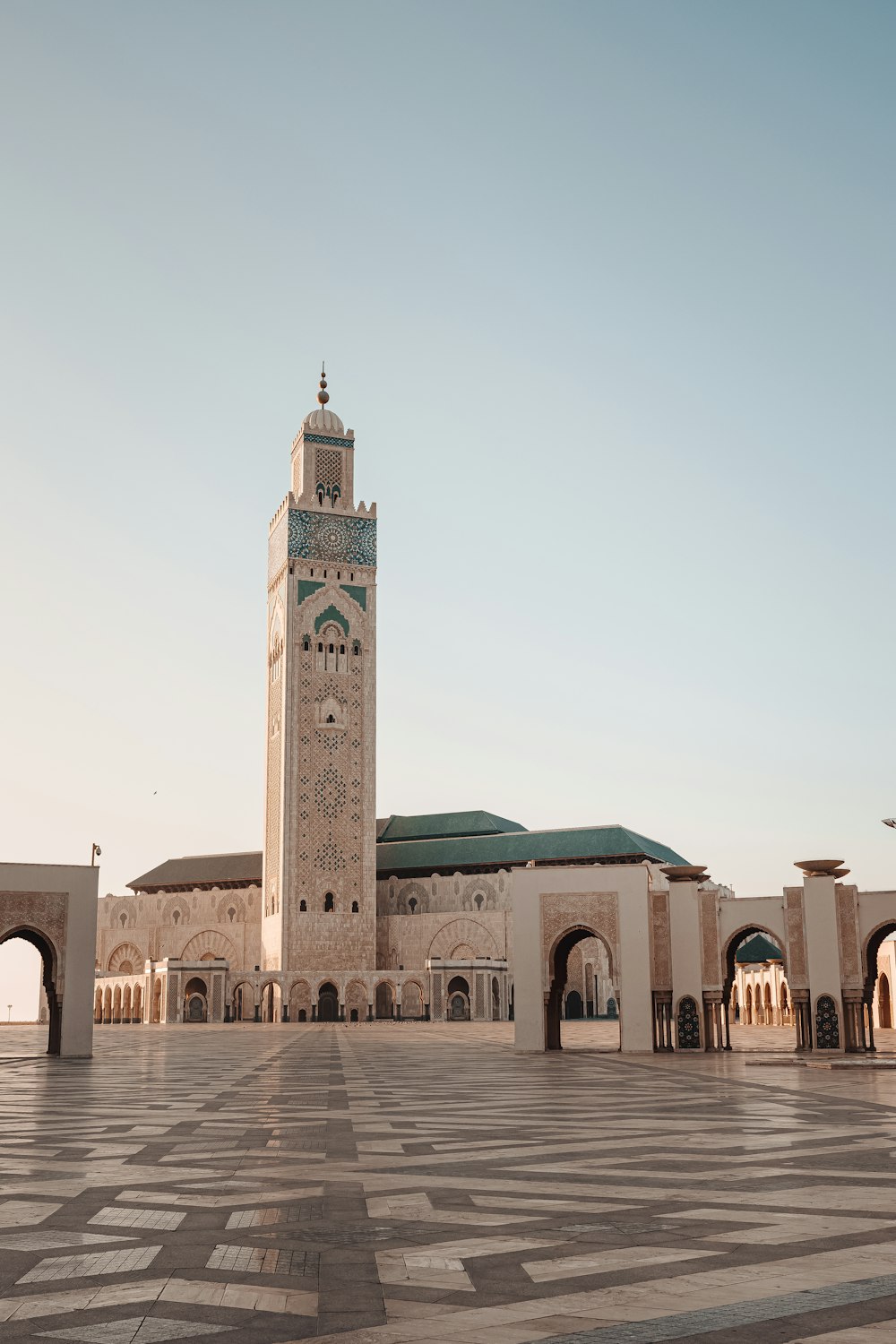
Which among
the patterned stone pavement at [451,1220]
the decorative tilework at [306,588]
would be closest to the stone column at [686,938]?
the patterned stone pavement at [451,1220]

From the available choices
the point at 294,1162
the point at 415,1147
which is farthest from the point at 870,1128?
the point at 294,1162

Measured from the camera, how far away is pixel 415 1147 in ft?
24.5

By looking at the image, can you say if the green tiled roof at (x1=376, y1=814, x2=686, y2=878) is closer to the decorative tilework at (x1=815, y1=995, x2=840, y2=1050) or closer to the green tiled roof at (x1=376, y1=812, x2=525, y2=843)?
the green tiled roof at (x1=376, y1=812, x2=525, y2=843)

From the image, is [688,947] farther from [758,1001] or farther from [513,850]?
[513,850]

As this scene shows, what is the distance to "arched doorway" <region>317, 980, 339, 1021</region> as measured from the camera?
2076 inches

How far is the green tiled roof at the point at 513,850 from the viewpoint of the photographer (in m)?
56.6

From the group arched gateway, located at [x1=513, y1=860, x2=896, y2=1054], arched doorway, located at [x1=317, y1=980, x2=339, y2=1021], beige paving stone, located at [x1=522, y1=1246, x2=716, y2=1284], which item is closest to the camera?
beige paving stone, located at [x1=522, y1=1246, x2=716, y2=1284]

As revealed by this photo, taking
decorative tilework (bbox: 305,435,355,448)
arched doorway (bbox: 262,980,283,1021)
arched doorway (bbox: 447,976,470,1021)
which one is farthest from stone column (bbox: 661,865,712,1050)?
decorative tilework (bbox: 305,435,355,448)

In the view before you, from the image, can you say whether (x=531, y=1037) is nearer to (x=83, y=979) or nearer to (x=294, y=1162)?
(x=83, y=979)

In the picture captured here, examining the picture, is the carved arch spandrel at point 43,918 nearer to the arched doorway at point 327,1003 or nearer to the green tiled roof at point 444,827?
the arched doorway at point 327,1003

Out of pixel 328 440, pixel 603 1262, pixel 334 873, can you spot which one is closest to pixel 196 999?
pixel 334 873

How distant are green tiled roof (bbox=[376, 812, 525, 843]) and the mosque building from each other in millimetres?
134

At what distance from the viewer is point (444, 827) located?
62.1 m

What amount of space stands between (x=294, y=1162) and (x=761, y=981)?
42150mm
